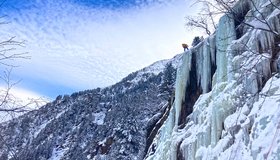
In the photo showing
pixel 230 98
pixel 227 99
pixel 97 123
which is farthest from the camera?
pixel 97 123

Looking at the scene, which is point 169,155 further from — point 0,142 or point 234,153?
point 0,142

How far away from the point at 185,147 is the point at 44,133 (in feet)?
367

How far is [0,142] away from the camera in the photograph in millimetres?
3229

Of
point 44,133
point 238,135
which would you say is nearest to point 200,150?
point 238,135

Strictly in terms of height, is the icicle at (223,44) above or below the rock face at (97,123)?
below

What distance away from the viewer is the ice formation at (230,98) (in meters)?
8.29

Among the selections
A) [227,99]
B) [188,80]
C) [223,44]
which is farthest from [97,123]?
[227,99]

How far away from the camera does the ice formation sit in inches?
326

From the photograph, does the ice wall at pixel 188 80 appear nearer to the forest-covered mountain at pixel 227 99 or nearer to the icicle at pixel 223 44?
the forest-covered mountain at pixel 227 99

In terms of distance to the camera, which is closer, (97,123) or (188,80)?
(188,80)

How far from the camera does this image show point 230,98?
411 inches

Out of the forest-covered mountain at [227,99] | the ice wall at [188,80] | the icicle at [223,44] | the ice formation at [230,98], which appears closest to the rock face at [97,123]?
the ice wall at [188,80]

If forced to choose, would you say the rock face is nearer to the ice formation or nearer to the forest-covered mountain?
the ice formation

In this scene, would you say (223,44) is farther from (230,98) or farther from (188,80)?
(188,80)
